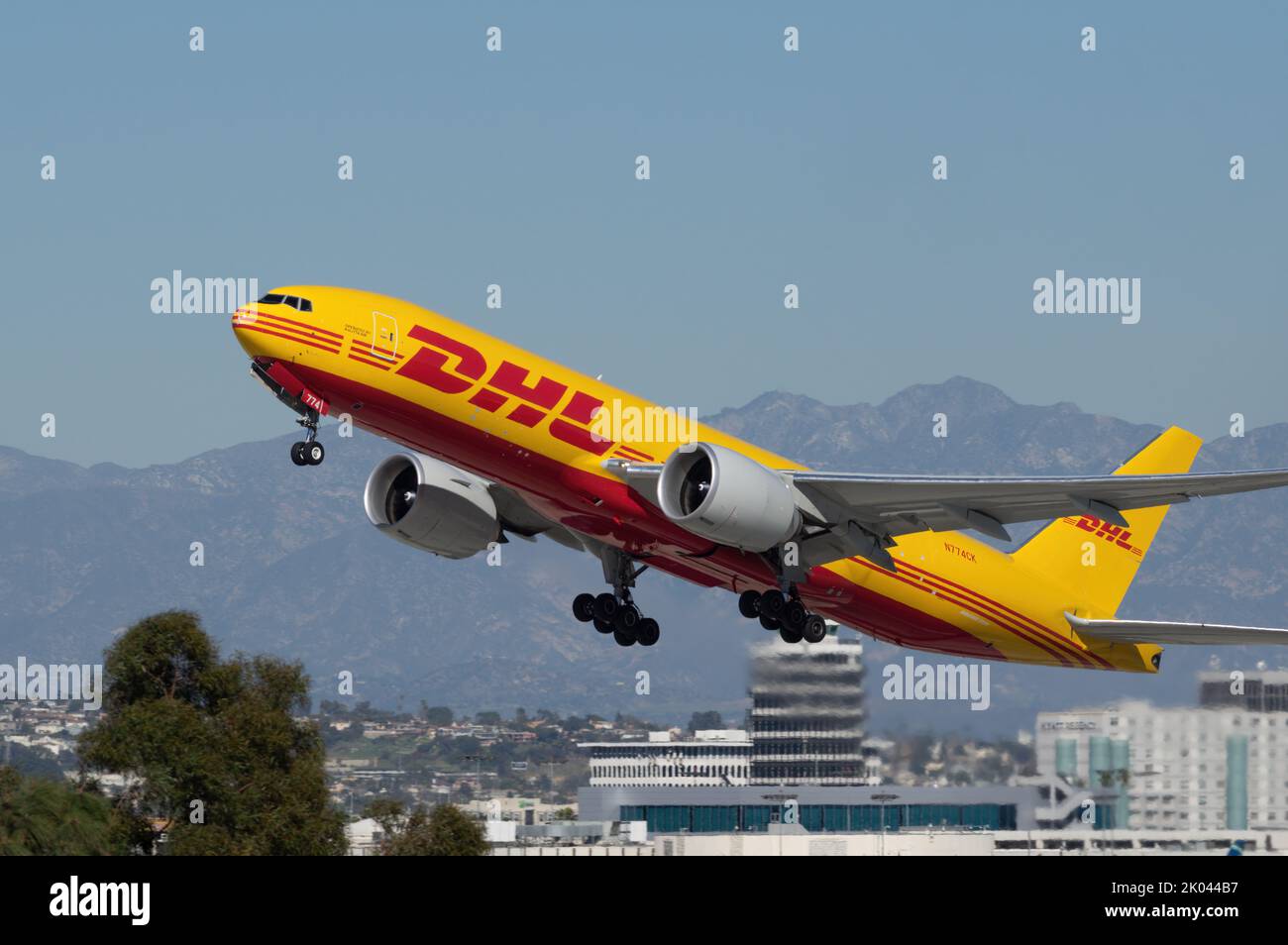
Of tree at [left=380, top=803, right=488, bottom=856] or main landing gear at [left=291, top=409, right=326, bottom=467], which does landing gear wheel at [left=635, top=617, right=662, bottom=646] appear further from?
tree at [left=380, top=803, right=488, bottom=856]

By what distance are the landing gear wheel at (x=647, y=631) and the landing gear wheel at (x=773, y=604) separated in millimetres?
2821

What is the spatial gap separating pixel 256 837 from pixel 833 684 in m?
14.4

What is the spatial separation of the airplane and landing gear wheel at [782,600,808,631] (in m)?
0.04

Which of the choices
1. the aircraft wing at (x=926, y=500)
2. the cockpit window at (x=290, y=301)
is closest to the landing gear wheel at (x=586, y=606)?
the aircraft wing at (x=926, y=500)

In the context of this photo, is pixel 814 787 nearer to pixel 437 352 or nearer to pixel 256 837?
pixel 256 837

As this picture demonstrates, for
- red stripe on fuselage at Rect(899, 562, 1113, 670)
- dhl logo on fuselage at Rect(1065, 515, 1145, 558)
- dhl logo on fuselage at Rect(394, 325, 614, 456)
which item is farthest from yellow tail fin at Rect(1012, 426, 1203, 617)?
dhl logo on fuselage at Rect(394, 325, 614, 456)

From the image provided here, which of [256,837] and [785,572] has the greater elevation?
[785,572]

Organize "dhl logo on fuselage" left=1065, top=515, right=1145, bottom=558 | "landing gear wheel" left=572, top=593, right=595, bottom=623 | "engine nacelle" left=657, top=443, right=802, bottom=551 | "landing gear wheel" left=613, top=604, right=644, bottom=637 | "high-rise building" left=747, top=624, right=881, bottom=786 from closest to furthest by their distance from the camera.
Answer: "engine nacelle" left=657, top=443, right=802, bottom=551, "landing gear wheel" left=613, top=604, right=644, bottom=637, "landing gear wheel" left=572, top=593, right=595, bottom=623, "dhl logo on fuselage" left=1065, top=515, right=1145, bottom=558, "high-rise building" left=747, top=624, right=881, bottom=786

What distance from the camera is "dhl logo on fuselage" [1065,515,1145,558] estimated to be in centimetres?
3859

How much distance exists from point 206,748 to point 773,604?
60.9 feet

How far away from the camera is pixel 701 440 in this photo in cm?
3144

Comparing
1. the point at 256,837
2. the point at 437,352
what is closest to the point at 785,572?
the point at 437,352

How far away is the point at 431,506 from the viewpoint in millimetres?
34406

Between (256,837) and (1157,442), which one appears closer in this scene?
(1157,442)
